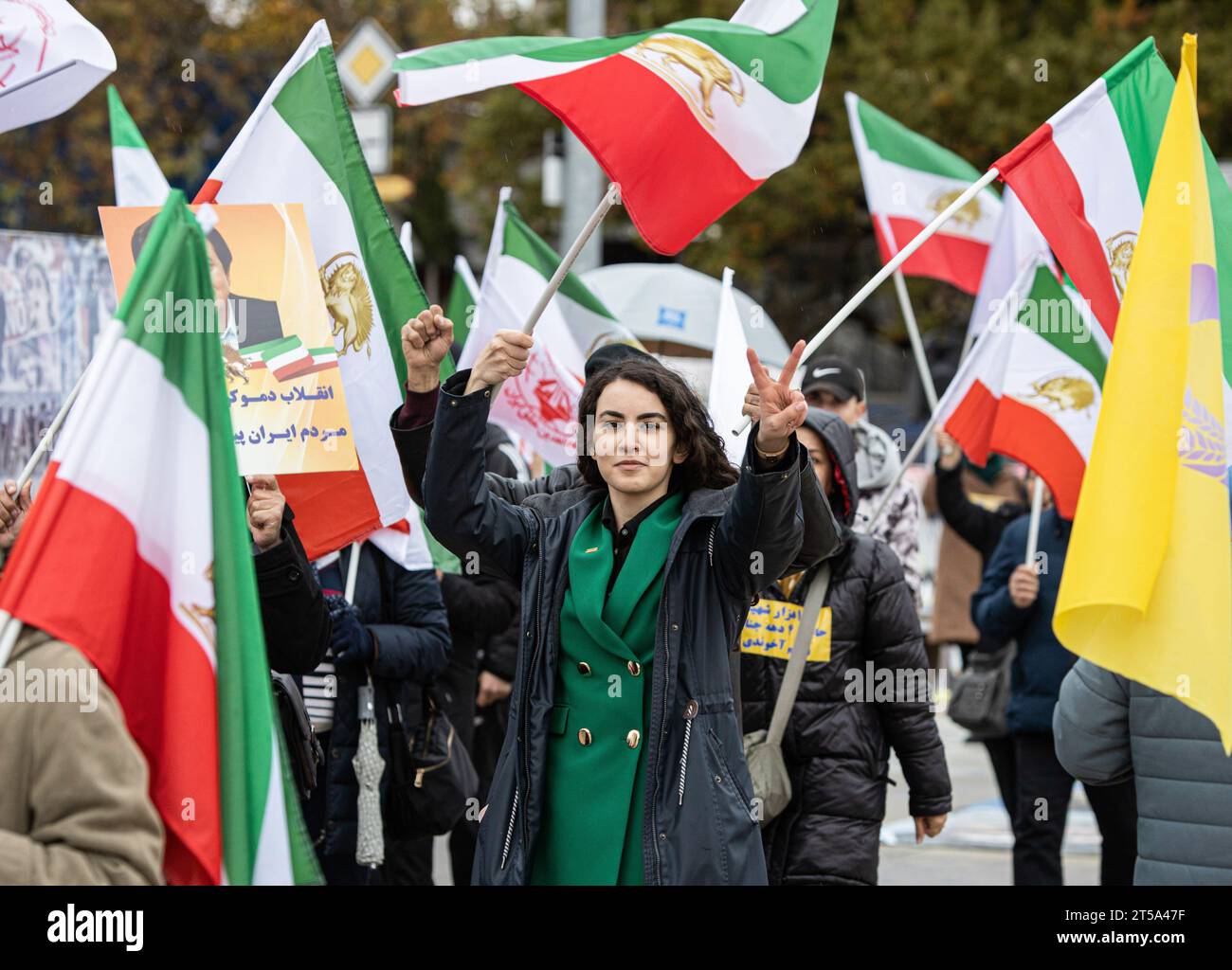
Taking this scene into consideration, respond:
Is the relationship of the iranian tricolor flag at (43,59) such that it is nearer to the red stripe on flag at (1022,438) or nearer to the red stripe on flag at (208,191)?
the red stripe on flag at (208,191)

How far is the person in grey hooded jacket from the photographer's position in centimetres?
376

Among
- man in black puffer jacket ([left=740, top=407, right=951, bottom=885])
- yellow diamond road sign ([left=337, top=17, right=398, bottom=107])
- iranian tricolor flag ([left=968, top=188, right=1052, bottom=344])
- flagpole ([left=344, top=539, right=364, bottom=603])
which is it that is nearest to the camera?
man in black puffer jacket ([left=740, top=407, right=951, bottom=885])

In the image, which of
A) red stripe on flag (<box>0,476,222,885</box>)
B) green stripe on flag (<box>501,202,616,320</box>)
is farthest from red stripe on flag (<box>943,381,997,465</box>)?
red stripe on flag (<box>0,476,222,885</box>)

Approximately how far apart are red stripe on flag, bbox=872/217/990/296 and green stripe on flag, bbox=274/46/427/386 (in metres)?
3.68

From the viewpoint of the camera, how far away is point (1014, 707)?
6.80m

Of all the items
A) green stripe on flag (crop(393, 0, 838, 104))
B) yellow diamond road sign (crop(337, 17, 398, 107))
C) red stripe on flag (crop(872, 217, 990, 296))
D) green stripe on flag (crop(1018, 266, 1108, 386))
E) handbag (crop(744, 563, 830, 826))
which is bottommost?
handbag (crop(744, 563, 830, 826))

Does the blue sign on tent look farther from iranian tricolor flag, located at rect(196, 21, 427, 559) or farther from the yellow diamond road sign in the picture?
the yellow diamond road sign

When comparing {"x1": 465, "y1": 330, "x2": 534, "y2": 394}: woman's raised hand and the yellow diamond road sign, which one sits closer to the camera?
{"x1": 465, "y1": 330, "x2": 534, "y2": 394}: woman's raised hand

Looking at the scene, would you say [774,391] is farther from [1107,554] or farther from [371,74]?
[371,74]

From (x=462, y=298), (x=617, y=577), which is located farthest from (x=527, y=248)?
(x=617, y=577)

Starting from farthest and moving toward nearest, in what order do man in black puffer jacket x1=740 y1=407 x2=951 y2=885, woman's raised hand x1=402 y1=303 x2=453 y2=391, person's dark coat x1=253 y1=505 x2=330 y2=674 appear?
man in black puffer jacket x1=740 y1=407 x2=951 y2=885 < person's dark coat x1=253 y1=505 x2=330 y2=674 < woman's raised hand x1=402 y1=303 x2=453 y2=391

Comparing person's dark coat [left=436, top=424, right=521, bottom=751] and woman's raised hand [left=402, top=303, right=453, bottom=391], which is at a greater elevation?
woman's raised hand [left=402, top=303, right=453, bottom=391]

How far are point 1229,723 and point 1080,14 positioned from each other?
2087 cm

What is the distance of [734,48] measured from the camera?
4715mm
